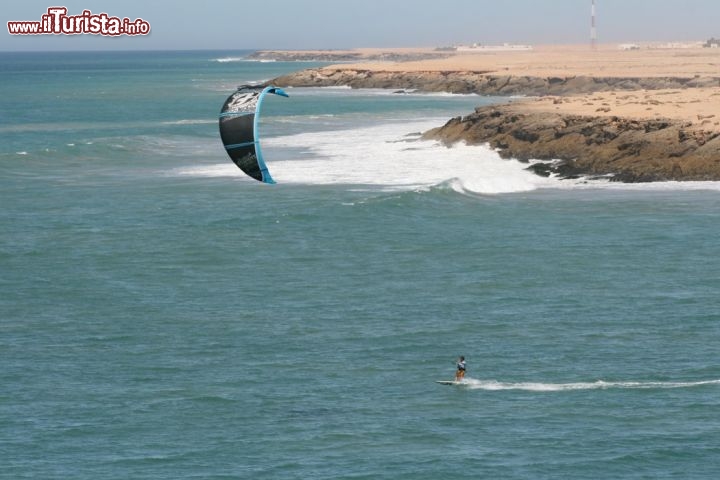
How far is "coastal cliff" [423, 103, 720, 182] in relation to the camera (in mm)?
59562

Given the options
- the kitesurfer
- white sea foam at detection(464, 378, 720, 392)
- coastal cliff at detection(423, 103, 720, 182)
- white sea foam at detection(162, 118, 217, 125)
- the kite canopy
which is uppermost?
the kite canopy

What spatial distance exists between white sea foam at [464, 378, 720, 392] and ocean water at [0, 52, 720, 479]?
2.8 inches

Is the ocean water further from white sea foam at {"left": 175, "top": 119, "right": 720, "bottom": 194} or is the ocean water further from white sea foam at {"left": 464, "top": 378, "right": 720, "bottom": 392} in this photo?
white sea foam at {"left": 175, "top": 119, "right": 720, "bottom": 194}

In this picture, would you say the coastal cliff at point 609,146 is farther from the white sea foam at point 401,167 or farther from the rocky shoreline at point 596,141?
the white sea foam at point 401,167

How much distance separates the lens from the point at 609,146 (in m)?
63.3

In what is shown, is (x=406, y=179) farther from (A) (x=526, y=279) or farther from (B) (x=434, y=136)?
(A) (x=526, y=279)

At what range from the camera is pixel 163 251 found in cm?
4525

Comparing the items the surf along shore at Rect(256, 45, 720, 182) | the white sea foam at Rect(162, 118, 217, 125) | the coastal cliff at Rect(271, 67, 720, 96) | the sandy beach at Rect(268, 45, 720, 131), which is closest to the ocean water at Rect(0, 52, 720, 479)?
the surf along shore at Rect(256, 45, 720, 182)

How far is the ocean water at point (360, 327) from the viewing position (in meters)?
25.6

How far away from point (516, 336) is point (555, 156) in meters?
33.6

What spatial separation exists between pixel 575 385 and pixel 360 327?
23.2 feet

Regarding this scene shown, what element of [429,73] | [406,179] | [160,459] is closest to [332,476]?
[160,459]

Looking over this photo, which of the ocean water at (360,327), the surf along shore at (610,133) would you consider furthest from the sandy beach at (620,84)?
the ocean water at (360,327)

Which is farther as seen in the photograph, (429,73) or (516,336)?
(429,73)
